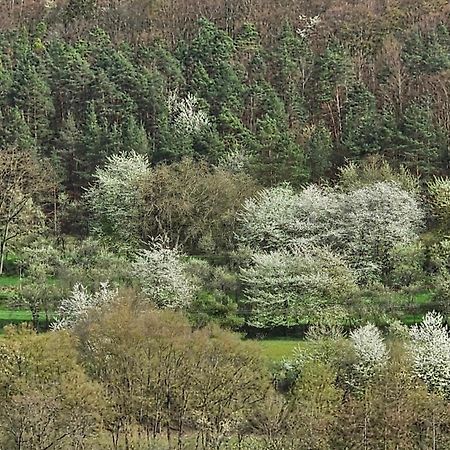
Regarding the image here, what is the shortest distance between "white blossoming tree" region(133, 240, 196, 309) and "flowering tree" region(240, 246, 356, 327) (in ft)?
10.6

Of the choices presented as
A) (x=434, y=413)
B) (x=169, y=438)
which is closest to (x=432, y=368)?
(x=434, y=413)

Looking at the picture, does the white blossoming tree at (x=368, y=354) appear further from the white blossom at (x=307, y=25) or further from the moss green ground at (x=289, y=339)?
the white blossom at (x=307, y=25)

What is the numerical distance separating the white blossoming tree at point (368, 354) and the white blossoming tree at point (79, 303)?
35.4ft

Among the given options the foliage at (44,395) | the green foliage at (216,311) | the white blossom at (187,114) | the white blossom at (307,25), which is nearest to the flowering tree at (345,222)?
the green foliage at (216,311)

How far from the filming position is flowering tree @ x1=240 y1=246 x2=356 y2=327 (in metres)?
40.7

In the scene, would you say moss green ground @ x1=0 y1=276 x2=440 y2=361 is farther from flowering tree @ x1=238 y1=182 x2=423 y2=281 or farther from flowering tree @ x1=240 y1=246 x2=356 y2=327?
flowering tree @ x1=238 y1=182 x2=423 y2=281

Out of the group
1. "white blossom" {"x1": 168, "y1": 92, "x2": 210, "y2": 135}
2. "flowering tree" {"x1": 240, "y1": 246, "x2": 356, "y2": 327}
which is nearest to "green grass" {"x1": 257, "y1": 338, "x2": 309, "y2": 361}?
"flowering tree" {"x1": 240, "y1": 246, "x2": 356, "y2": 327}

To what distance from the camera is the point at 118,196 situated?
53469mm

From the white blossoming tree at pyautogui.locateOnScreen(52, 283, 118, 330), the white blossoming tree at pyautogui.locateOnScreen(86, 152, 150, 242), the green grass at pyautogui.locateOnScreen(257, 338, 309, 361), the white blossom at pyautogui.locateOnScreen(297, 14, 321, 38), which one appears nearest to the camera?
the white blossoming tree at pyautogui.locateOnScreen(52, 283, 118, 330)

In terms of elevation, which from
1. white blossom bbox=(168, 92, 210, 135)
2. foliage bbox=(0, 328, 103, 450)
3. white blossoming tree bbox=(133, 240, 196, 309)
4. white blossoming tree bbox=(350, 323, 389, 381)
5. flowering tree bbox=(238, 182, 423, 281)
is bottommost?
foliage bbox=(0, 328, 103, 450)

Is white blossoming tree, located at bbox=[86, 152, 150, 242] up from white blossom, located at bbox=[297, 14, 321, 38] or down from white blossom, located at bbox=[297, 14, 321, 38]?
down

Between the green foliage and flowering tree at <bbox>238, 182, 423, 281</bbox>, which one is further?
flowering tree at <bbox>238, 182, 423, 281</bbox>

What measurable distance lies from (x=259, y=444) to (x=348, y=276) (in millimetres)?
15089

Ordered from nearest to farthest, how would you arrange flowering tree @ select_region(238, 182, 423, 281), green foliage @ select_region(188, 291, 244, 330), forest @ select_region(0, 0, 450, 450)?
forest @ select_region(0, 0, 450, 450), green foliage @ select_region(188, 291, 244, 330), flowering tree @ select_region(238, 182, 423, 281)
